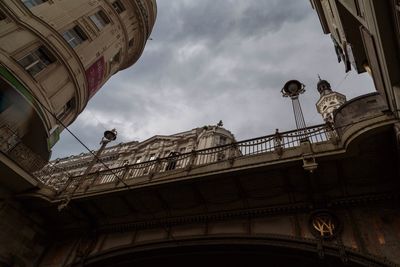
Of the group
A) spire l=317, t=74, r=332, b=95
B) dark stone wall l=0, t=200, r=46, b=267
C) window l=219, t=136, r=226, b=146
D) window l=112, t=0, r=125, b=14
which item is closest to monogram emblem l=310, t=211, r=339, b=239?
dark stone wall l=0, t=200, r=46, b=267

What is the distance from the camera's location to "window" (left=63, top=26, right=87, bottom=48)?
17.0 meters

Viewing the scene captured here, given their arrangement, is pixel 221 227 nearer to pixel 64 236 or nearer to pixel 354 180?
pixel 354 180

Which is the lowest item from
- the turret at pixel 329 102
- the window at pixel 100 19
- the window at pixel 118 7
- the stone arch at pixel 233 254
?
the stone arch at pixel 233 254

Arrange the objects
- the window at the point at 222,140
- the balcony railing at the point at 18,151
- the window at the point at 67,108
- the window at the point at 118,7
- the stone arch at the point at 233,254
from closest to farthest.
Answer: the stone arch at the point at 233,254, the balcony railing at the point at 18,151, the window at the point at 67,108, the window at the point at 118,7, the window at the point at 222,140

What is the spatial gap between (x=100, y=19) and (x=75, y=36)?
328cm

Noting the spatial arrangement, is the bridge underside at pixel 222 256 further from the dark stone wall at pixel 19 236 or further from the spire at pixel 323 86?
the spire at pixel 323 86

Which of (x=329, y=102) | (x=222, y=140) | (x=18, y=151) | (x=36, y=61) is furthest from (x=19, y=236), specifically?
(x=329, y=102)

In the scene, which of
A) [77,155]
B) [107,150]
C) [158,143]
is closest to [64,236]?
[158,143]

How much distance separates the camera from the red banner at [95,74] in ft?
61.5

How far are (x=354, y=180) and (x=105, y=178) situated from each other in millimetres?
11818

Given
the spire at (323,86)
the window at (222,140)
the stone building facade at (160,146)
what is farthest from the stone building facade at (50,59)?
the spire at (323,86)

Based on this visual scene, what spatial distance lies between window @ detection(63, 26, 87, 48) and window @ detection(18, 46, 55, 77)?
5.71 ft

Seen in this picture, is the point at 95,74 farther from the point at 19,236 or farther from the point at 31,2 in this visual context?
the point at 19,236

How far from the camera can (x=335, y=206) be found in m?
8.91
